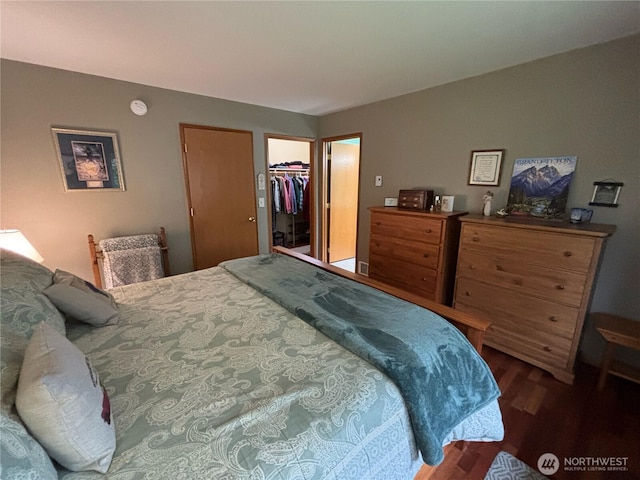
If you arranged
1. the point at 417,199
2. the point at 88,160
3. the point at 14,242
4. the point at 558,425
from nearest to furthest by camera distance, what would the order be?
the point at 558,425
the point at 14,242
the point at 88,160
the point at 417,199

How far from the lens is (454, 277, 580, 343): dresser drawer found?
5.97 ft

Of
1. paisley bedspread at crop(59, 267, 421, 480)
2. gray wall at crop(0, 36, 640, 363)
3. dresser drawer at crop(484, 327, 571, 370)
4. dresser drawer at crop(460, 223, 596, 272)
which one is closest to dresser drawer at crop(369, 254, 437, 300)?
dresser drawer at crop(460, 223, 596, 272)

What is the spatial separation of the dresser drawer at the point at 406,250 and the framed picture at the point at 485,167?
2.47ft

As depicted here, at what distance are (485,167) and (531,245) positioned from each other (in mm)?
883

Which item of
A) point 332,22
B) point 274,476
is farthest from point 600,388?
point 332,22

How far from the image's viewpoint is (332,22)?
5.19 ft

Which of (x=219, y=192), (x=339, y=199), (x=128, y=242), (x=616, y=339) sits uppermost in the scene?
(x=219, y=192)

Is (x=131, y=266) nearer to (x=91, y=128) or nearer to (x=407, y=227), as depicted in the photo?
(x=91, y=128)

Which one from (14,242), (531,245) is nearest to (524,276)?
(531,245)

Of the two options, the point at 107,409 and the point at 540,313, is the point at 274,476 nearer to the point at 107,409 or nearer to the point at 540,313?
the point at 107,409

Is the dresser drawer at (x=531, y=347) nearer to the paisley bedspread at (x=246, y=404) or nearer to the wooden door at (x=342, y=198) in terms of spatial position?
the paisley bedspread at (x=246, y=404)

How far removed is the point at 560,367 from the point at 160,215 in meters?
3.75

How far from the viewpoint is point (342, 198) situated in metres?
4.40

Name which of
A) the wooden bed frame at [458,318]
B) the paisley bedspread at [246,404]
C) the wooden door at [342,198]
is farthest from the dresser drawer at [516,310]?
the wooden door at [342,198]
